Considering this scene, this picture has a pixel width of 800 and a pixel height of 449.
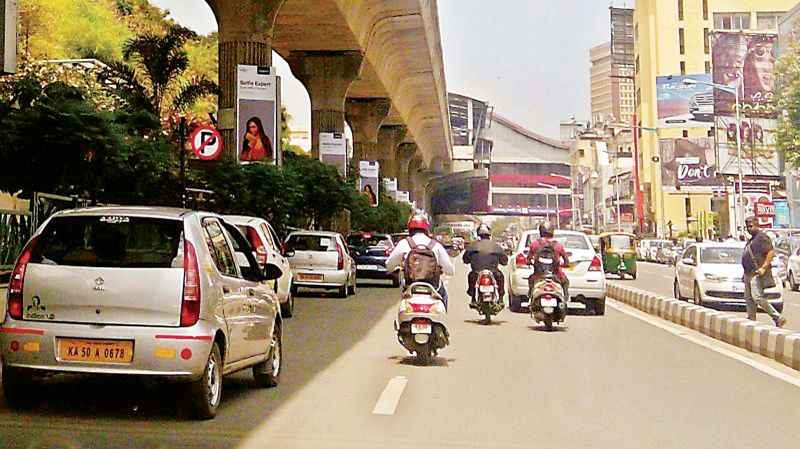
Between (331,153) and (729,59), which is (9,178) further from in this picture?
(729,59)

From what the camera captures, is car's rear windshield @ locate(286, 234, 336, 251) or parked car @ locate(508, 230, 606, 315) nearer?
parked car @ locate(508, 230, 606, 315)

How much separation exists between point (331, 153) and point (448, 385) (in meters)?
29.7

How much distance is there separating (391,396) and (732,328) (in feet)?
24.0

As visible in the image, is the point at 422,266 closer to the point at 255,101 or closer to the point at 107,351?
the point at 107,351

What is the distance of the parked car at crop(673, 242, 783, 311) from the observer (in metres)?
19.7

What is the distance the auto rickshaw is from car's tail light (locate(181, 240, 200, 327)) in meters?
29.0

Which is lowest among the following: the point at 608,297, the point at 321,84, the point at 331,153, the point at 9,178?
the point at 608,297

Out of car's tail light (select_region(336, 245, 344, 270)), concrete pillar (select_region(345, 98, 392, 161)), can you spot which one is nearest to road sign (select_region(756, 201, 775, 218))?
concrete pillar (select_region(345, 98, 392, 161))

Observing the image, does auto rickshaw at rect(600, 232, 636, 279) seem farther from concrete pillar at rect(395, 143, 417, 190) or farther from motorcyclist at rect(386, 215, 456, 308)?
concrete pillar at rect(395, 143, 417, 190)

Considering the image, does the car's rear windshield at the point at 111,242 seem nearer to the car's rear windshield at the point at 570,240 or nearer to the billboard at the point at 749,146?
the car's rear windshield at the point at 570,240

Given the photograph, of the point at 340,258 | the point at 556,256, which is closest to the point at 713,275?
the point at 556,256

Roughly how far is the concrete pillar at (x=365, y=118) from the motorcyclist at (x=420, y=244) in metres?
45.0

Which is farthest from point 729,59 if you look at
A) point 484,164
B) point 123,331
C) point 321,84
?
point 484,164

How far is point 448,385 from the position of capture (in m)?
9.49
